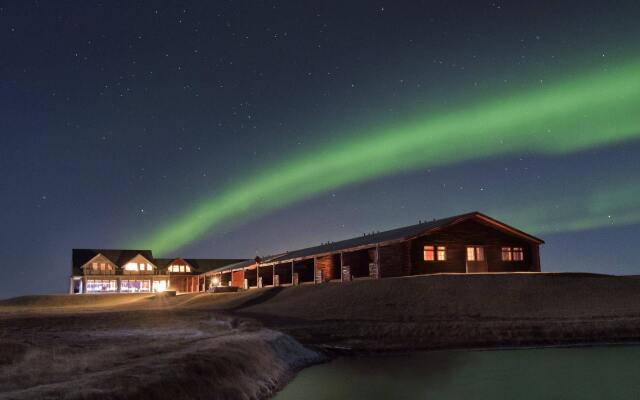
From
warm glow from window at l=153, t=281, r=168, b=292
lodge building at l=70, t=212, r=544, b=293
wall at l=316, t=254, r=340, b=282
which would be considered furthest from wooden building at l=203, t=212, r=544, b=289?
warm glow from window at l=153, t=281, r=168, b=292

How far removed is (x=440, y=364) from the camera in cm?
2269

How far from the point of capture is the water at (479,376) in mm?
17375

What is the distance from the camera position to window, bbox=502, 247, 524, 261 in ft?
145

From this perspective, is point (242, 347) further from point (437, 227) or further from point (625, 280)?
point (625, 280)

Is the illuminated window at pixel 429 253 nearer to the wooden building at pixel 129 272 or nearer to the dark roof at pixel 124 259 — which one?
the wooden building at pixel 129 272

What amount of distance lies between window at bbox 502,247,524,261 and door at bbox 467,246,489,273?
1.77m

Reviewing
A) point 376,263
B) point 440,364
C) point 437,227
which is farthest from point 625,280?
point 440,364

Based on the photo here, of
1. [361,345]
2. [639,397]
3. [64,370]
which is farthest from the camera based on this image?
[361,345]

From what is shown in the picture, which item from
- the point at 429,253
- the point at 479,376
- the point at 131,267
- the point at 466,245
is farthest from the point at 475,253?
the point at 131,267

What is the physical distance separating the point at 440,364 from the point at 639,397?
24.4 ft

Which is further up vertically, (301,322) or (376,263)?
(376,263)

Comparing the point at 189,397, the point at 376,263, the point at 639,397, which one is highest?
the point at 376,263

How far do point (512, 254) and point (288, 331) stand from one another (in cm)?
2354

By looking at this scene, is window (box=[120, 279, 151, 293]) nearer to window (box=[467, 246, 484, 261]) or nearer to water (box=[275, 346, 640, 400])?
window (box=[467, 246, 484, 261])
